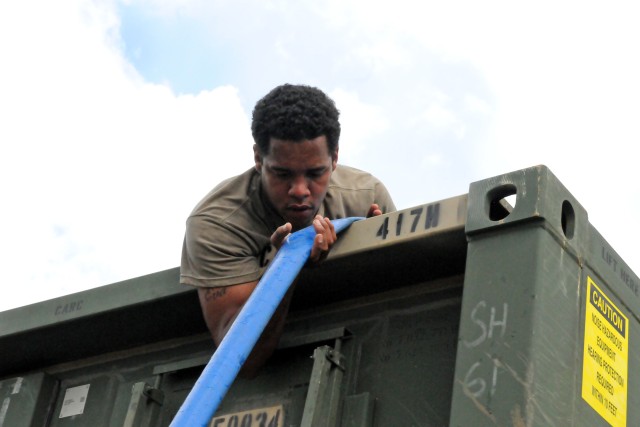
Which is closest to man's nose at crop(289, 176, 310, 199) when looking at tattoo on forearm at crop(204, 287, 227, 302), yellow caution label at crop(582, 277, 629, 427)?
tattoo on forearm at crop(204, 287, 227, 302)

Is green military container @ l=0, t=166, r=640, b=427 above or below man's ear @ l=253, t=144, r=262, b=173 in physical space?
below

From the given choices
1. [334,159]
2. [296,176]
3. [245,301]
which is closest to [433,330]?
[245,301]

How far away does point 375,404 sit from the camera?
11.4 feet

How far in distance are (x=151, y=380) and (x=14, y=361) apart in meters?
0.75

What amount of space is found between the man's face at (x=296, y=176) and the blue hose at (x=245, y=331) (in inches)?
8.5

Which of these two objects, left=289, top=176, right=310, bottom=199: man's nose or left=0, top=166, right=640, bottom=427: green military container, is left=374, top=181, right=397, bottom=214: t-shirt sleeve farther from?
left=0, top=166, right=640, bottom=427: green military container

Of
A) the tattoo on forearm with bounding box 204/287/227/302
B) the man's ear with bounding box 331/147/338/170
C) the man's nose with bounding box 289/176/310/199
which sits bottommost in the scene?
the tattoo on forearm with bounding box 204/287/227/302

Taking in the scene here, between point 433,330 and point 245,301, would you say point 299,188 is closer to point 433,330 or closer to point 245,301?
point 245,301

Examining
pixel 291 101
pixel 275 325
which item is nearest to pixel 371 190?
pixel 291 101

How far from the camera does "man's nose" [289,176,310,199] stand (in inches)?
155

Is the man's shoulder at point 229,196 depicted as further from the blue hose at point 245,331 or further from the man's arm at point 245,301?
the blue hose at point 245,331

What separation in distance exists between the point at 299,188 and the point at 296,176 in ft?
0.16

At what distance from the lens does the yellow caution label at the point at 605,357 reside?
3215 millimetres

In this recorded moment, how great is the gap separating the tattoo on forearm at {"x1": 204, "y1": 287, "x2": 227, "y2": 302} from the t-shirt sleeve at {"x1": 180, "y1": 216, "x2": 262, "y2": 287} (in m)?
0.02
